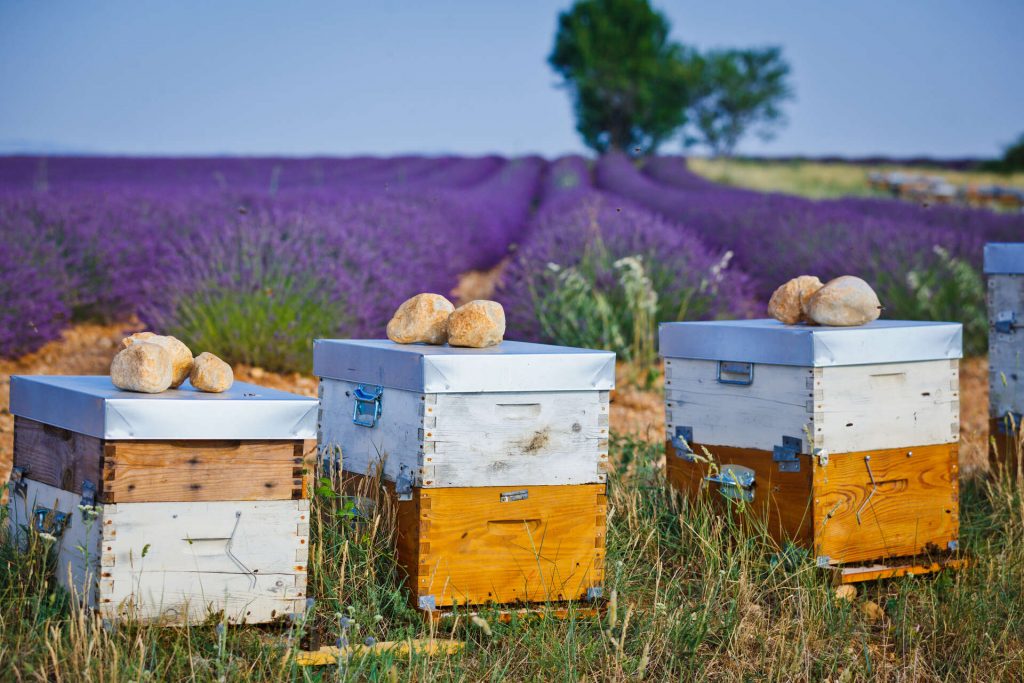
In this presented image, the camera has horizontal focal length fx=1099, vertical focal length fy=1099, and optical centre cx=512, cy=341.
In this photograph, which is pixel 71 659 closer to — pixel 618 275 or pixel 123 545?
pixel 123 545

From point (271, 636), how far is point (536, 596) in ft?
2.45

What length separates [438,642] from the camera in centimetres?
288

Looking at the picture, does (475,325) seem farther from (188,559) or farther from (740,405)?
(188,559)

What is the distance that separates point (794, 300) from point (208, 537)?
2.22 metres

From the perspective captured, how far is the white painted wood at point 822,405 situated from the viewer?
344 cm

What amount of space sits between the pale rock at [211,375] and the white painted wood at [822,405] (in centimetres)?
162

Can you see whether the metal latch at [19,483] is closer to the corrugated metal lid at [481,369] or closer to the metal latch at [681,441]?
the corrugated metal lid at [481,369]

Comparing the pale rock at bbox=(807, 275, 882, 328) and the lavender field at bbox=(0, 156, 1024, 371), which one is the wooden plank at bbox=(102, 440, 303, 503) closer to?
the pale rock at bbox=(807, 275, 882, 328)

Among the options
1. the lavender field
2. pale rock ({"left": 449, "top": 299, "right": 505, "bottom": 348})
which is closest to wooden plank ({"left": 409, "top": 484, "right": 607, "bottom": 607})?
pale rock ({"left": 449, "top": 299, "right": 505, "bottom": 348})

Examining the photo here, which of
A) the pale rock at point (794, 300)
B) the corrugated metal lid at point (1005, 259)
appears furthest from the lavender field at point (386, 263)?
the pale rock at point (794, 300)

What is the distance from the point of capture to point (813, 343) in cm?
337

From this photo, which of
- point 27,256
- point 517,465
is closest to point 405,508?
point 517,465

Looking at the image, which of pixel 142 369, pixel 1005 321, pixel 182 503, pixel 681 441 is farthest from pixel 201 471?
pixel 1005 321

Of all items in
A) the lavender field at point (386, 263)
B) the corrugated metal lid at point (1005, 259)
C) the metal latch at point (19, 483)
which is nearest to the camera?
the metal latch at point (19, 483)
